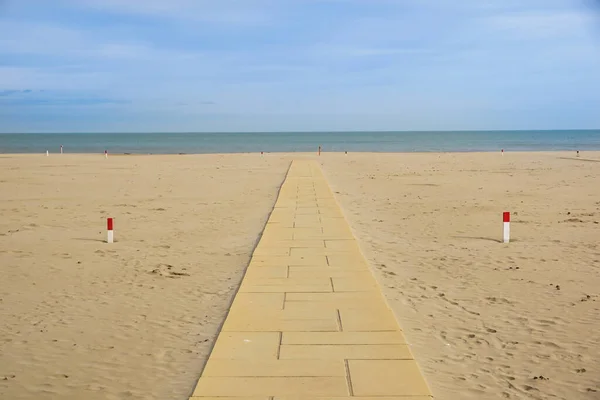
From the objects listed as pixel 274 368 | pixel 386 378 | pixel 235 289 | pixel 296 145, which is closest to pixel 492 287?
pixel 235 289

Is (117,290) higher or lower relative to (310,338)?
lower

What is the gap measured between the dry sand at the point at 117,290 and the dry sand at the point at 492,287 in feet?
7.06

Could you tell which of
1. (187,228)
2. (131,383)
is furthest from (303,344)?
(187,228)

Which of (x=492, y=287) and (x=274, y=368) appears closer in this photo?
(x=274, y=368)

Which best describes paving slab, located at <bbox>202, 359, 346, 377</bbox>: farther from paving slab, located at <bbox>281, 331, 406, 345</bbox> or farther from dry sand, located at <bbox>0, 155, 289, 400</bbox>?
paving slab, located at <bbox>281, 331, 406, 345</bbox>

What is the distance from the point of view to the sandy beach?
17.8 feet

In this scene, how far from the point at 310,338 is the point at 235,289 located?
2.55 meters

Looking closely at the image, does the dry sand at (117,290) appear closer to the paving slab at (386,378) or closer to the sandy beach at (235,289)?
the sandy beach at (235,289)

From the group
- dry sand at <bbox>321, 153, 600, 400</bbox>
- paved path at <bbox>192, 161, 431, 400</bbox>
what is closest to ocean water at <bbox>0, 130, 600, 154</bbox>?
dry sand at <bbox>321, 153, 600, 400</bbox>

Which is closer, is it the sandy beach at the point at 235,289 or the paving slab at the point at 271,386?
the paving slab at the point at 271,386

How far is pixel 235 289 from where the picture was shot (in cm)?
825

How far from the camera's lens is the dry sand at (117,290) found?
5449 millimetres

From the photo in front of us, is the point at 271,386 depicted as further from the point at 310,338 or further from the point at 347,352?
the point at 310,338

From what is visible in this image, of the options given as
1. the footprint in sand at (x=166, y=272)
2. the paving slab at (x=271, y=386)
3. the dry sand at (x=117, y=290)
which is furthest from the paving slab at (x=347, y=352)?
the footprint in sand at (x=166, y=272)
